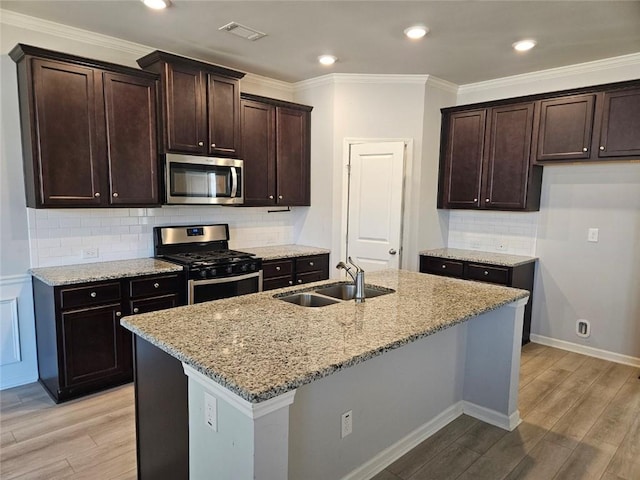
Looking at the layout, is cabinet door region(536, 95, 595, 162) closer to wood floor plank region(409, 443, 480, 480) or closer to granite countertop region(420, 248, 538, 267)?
granite countertop region(420, 248, 538, 267)

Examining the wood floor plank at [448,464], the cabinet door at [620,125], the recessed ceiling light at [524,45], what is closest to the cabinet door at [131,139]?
the wood floor plank at [448,464]

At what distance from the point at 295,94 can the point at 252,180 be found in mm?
1310

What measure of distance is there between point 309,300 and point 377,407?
735mm

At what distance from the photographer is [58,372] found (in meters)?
2.92

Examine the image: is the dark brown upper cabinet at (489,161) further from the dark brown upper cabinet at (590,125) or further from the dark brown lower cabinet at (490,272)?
the dark brown lower cabinet at (490,272)

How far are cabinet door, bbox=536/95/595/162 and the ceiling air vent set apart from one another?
2699 mm

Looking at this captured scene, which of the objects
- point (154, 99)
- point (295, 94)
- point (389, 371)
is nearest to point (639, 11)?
point (389, 371)

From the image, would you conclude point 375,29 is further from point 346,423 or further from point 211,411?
point 211,411

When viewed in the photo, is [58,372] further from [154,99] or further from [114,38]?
[114,38]

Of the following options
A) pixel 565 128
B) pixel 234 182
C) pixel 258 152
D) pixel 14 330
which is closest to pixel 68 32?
pixel 234 182

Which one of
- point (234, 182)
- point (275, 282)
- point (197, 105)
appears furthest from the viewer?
point (275, 282)

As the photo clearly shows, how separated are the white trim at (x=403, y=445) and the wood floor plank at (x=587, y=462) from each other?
0.67 m

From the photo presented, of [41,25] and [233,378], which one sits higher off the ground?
[41,25]

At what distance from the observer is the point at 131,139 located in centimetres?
336
